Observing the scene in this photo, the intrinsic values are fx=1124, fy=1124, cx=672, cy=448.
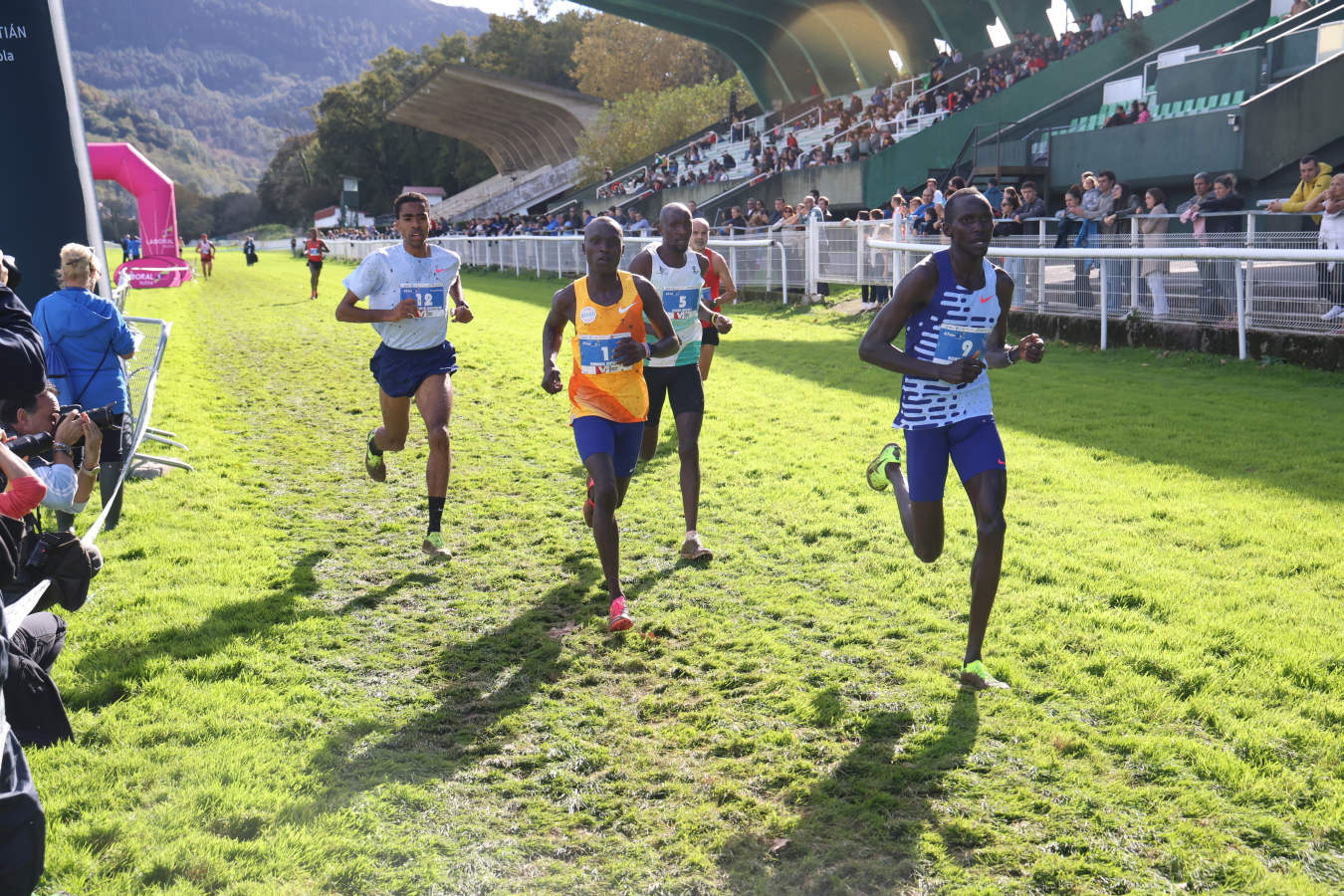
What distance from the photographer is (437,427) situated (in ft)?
23.7

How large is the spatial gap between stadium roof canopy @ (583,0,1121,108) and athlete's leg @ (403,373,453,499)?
3539 centimetres

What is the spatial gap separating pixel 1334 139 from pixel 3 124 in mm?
18887

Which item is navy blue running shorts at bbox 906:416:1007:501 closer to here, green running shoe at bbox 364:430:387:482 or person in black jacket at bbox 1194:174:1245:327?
green running shoe at bbox 364:430:387:482

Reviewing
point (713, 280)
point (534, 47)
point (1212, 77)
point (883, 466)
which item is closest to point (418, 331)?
point (713, 280)

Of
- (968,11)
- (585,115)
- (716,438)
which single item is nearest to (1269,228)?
(716,438)

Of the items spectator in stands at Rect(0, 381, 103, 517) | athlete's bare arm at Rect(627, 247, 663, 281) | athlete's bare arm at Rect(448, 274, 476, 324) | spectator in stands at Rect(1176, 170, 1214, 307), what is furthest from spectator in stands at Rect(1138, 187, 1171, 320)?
spectator in stands at Rect(0, 381, 103, 517)

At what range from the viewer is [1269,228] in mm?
12641

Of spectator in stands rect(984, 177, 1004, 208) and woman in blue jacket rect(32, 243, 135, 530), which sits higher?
spectator in stands rect(984, 177, 1004, 208)

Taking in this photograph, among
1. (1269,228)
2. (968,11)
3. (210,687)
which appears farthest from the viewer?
(968,11)

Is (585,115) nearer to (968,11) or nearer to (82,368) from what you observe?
(968,11)

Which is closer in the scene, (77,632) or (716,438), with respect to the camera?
(77,632)

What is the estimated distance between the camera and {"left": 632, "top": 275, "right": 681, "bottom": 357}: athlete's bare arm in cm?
597

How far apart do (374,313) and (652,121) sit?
51682mm

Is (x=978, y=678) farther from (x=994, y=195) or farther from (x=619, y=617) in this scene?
(x=994, y=195)
